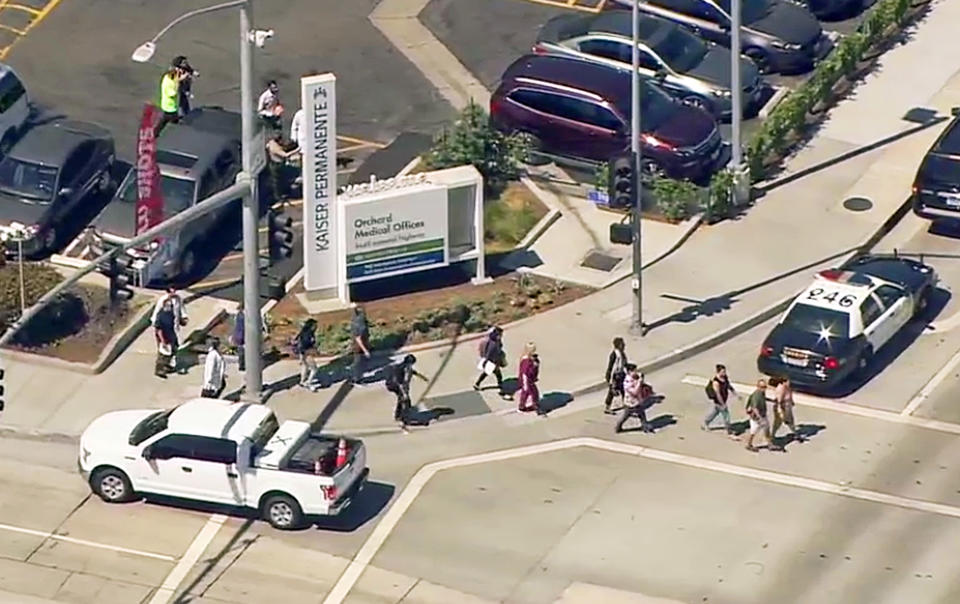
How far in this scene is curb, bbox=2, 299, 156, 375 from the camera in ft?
140

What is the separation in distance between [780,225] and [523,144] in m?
4.98

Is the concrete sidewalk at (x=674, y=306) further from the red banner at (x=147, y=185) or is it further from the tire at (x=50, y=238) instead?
the tire at (x=50, y=238)

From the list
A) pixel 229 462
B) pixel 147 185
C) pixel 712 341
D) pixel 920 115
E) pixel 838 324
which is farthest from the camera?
pixel 920 115

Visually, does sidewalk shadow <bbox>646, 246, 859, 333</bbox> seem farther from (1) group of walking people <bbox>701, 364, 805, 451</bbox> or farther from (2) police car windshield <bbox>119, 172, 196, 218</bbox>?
(2) police car windshield <bbox>119, 172, 196, 218</bbox>

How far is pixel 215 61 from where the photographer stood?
52.8 meters

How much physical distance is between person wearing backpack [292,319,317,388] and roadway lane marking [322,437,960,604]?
305 cm

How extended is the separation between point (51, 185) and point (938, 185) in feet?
51.8

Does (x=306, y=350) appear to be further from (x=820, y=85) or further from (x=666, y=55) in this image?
(x=820, y=85)

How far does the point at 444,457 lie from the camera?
40750mm

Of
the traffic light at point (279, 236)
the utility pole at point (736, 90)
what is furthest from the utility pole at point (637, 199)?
the traffic light at point (279, 236)

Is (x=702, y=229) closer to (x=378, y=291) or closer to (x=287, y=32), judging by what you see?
(x=378, y=291)

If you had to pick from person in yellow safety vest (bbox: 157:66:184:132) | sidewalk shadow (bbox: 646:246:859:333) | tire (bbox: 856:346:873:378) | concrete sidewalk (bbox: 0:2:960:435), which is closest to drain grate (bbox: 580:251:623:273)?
concrete sidewalk (bbox: 0:2:960:435)

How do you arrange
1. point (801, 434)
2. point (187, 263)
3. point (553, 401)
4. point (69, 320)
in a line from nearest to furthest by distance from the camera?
→ point (801, 434)
point (553, 401)
point (69, 320)
point (187, 263)

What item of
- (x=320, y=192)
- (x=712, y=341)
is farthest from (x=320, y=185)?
(x=712, y=341)
